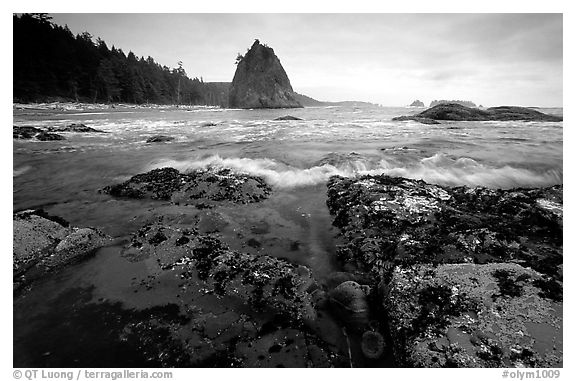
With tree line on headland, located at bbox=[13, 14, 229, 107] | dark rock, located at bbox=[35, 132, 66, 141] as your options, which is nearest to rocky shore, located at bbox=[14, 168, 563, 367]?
dark rock, located at bbox=[35, 132, 66, 141]

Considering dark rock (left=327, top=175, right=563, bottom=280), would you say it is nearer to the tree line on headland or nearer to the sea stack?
the tree line on headland

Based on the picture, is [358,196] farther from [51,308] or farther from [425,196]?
[51,308]

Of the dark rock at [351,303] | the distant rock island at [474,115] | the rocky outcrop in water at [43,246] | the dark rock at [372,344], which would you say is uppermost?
the distant rock island at [474,115]

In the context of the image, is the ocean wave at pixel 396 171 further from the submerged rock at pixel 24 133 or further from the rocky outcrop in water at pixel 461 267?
the submerged rock at pixel 24 133

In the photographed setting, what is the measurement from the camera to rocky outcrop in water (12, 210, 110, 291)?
3.28 m

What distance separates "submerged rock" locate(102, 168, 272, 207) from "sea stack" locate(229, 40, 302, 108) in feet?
291

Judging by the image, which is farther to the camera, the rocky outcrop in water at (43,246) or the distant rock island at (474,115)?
the distant rock island at (474,115)

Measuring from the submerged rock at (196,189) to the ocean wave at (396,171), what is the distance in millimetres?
990

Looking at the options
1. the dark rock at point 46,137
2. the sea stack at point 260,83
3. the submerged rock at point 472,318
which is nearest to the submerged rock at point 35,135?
the dark rock at point 46,137

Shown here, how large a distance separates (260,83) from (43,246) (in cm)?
9701

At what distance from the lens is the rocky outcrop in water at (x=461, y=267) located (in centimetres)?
225
